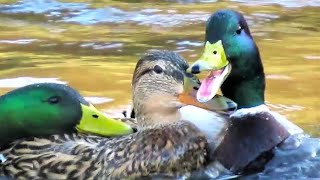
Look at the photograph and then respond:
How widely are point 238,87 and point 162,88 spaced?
0.49 metres

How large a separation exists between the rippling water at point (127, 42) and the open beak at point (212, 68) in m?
1.07

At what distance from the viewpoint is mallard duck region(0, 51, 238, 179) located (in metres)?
5.90

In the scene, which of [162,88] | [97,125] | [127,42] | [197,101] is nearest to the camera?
[97,125]

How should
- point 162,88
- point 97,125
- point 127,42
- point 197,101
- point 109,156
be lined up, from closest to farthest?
point 109,156
point 97,125
point 197,101
point 162,88
point 127,42

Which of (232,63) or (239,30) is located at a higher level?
(239,30)

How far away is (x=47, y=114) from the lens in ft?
20.1

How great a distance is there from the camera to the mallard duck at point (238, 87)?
6.22 meters

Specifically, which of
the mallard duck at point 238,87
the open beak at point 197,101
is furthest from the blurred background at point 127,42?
the open beak at point 197,101

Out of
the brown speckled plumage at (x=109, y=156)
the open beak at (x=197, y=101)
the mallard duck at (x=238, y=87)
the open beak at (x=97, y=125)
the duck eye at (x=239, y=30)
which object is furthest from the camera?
the duck eye at (x=239, y=30)

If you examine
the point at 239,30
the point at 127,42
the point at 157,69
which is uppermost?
the point at 239,30

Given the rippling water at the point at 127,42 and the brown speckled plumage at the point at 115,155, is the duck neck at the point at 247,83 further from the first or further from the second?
the rippling water at the point at 127,42

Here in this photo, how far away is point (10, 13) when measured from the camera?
12703mm

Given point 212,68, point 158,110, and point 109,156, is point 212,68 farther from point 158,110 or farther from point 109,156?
point 109,156

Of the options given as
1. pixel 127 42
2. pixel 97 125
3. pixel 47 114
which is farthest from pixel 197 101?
pixel 127 42
